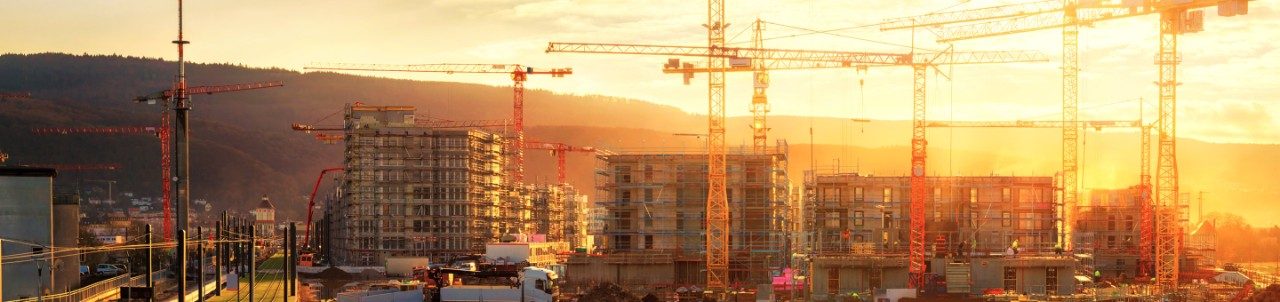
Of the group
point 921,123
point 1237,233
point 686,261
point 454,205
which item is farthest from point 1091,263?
point 1237,233

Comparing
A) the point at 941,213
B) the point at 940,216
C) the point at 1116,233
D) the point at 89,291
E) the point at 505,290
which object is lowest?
the point at 505,290

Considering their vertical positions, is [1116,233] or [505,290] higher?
[1116,233]

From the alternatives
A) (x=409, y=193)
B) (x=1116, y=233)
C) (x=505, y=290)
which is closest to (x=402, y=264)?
(x=409, y=193)

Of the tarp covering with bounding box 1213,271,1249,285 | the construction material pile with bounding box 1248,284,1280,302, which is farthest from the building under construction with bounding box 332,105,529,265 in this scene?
the construction material pile with bounding box 1248,284,1280,302

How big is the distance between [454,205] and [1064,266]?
58524mm

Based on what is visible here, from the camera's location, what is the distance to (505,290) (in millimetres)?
79812

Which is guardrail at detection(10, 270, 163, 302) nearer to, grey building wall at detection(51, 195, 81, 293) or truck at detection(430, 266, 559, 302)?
grey building wall at detection(51, 195, 81, 293)

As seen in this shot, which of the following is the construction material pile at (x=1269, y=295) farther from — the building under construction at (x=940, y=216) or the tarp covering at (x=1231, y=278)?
the tarp covering at (x=1231, y=278)

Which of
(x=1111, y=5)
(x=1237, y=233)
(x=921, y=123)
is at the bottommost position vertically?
(x=1237, y=233)

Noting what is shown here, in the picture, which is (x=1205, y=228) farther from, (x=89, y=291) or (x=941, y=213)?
(x=89, y=291)

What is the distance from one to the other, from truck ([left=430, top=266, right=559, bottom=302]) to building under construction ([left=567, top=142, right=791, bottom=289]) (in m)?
18.9

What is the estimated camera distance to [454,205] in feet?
436

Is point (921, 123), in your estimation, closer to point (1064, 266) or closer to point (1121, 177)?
point (1064, 266)

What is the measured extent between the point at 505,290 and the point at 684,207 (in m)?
26.6
